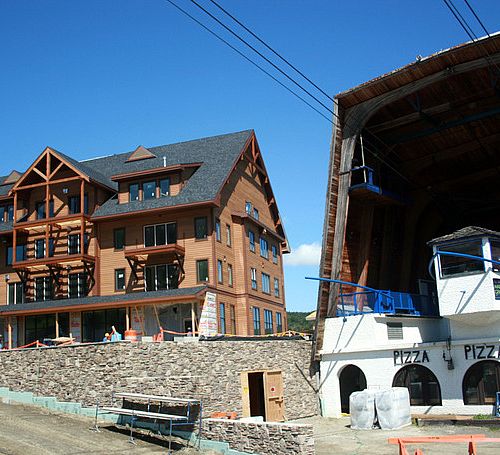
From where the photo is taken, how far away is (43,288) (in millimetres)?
38625

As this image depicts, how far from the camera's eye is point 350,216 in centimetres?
Result: 3134

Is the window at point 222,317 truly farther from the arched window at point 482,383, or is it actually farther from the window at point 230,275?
the arched window at point 482,383

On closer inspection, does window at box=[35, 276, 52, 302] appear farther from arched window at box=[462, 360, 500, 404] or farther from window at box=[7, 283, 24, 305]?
arched window at box=[462, 360, 500, 404]

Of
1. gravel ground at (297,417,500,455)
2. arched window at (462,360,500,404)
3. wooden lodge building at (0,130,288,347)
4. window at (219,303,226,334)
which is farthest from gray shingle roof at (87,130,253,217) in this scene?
arched window at (462,360,500,404)

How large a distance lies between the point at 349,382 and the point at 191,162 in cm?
1577

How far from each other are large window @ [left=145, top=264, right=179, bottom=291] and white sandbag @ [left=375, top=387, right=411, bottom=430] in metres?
14.6

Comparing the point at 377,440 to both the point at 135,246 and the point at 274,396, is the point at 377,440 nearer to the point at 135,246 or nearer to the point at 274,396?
the point at 274,396

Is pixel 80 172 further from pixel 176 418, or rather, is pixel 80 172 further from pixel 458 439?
pixel 458 439

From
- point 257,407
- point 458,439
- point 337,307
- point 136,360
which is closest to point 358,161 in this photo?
point 337,307

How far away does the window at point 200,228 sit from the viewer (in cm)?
3544

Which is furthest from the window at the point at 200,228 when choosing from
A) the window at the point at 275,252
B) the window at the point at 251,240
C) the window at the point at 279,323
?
the window at the point at 279,323

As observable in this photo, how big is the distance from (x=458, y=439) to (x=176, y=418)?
8.98 metres

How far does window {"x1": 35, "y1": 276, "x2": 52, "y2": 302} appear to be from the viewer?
38.3m

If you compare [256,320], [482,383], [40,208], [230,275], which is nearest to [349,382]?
[482,383]
